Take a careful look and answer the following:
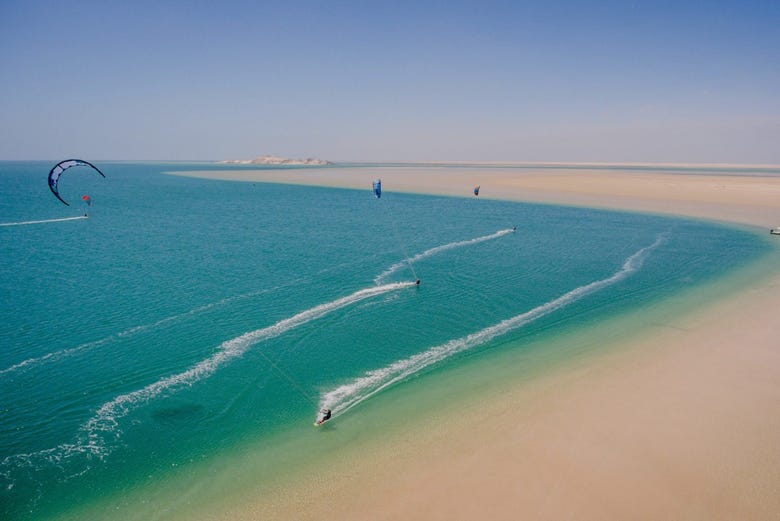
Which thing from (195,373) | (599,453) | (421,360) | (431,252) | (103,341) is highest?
(431,252)

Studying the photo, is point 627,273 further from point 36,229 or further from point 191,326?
point 36,229

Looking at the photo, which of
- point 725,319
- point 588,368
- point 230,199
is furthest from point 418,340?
point 230,199

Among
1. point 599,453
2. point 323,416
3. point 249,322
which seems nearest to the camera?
point 599,453

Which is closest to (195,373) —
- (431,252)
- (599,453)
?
(599,453)

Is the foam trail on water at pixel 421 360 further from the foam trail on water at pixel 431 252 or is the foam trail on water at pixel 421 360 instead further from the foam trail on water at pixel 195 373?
the foam trail on water at pixel 431 252

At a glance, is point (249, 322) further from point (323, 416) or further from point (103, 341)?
point (323, 416)

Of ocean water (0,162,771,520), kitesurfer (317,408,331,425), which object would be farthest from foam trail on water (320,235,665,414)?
kitesurfer (317,408,331,425)
